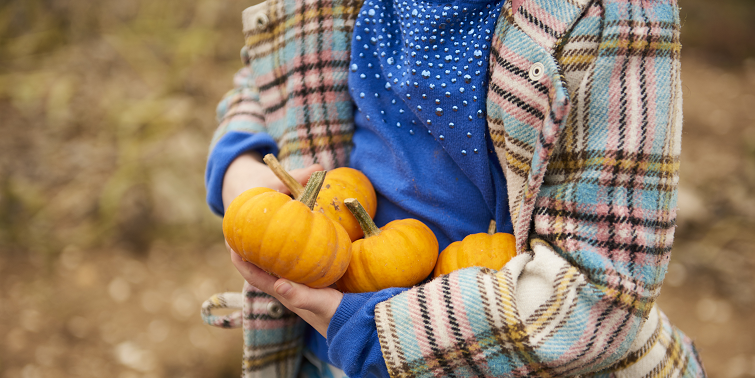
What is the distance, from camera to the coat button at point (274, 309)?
1285mm

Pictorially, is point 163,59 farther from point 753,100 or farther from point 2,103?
point 753,100

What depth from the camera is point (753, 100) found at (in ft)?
15.4

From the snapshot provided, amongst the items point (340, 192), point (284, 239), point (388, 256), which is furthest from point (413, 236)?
point (284, 239)

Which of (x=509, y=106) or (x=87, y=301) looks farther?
(x=87, y=301)

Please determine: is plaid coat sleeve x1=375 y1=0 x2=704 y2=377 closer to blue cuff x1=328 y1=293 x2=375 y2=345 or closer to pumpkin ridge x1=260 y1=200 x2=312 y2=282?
blue cuff x1=328 y1=293 x2=375 y2=345

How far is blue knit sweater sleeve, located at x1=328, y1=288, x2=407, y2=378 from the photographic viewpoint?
95 centimetres

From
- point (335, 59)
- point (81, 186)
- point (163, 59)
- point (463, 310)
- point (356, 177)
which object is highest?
point (335, 59)

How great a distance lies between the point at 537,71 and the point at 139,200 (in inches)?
132

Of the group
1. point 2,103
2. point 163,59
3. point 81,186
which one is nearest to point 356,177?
point 81,186

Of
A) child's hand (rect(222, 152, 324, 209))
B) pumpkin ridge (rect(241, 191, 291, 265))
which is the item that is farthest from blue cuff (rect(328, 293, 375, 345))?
child's hand (rect(222, 152, 324, 209))

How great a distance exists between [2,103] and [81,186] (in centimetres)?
124

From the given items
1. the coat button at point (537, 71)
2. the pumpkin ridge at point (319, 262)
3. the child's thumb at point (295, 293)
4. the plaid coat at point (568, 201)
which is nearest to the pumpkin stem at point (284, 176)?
the pumpkin ridge at point (319, 262)

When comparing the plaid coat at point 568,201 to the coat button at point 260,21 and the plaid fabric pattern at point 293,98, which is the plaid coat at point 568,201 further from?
the coat button at point 260,21

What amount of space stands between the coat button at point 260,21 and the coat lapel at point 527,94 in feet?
2.35
